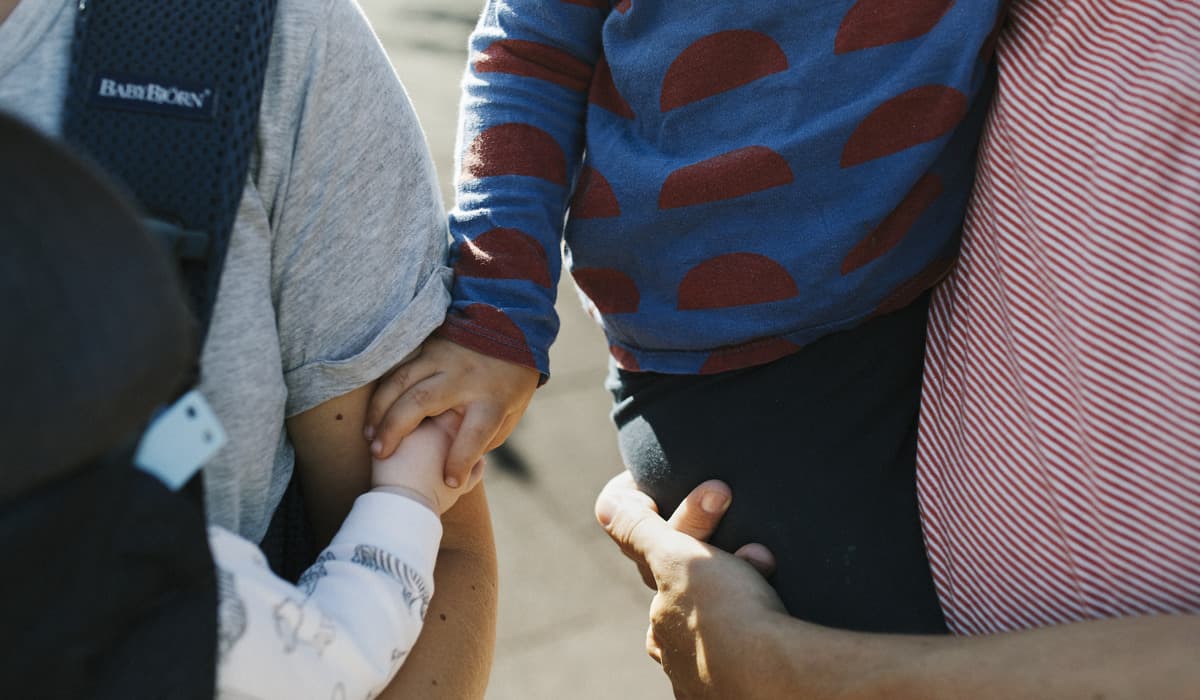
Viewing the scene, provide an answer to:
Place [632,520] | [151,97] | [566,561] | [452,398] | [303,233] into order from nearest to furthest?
[151,97], [303,233], [452,398], [632,520], [566,561]

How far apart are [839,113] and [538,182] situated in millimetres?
417

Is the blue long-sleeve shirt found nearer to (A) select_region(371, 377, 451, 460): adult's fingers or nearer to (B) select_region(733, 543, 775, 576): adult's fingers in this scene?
(A) select_region(371, 377, 451, 460): adult's fingers

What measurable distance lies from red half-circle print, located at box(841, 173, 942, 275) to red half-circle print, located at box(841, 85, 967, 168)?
7cm

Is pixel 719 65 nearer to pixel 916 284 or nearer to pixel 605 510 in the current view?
pixel 916 284

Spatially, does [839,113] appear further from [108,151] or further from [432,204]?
[108,151]

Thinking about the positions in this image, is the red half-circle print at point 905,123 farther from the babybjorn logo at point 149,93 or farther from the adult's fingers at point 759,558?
the babybjorn logo at point 149,93

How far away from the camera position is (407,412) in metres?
1.37

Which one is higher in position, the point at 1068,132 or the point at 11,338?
the point at 11,338

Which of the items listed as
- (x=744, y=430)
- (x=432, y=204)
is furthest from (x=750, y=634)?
(x=432, y=204)

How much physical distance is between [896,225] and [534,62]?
55 cm

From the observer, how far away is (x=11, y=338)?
751 mm

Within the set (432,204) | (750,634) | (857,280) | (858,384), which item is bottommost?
(750,634)

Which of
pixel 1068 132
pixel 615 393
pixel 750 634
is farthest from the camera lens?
pixel 615 393

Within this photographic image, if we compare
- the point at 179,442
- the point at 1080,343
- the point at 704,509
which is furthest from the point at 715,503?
the point at 179,442
